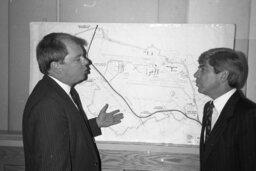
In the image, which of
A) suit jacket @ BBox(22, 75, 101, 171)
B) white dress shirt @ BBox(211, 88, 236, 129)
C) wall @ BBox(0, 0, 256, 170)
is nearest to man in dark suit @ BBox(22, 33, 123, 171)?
suit jacket @ BBox(22, 75, 101, 171)

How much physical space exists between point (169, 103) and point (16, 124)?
4.81 feet

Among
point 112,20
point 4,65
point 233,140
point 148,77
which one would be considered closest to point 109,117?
point 148,77

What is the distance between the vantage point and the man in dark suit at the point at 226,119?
150 centimetres

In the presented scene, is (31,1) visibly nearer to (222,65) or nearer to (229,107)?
(222,65)

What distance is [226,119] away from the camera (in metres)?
1.60

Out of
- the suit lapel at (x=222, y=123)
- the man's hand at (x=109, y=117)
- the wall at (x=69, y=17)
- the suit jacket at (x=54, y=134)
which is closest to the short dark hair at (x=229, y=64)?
the suit lapel at (x=222, y=123)

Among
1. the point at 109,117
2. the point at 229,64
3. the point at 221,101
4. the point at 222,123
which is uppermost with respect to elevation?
the point at 229,64

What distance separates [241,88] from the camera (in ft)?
7.14

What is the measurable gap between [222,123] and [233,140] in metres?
0.12

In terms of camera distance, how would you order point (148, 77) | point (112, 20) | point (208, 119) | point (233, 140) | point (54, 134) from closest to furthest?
point (54, 134)
point (233, 140)
point (208, 119)
point (148, 77)
point (112, 20)

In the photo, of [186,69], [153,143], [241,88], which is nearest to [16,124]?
[153,143]

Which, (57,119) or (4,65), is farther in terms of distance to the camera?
(4,65)

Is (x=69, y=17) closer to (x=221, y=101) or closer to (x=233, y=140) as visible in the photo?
(x=221, y=101)

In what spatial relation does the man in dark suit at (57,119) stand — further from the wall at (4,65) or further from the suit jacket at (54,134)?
the wall at (4,65)
